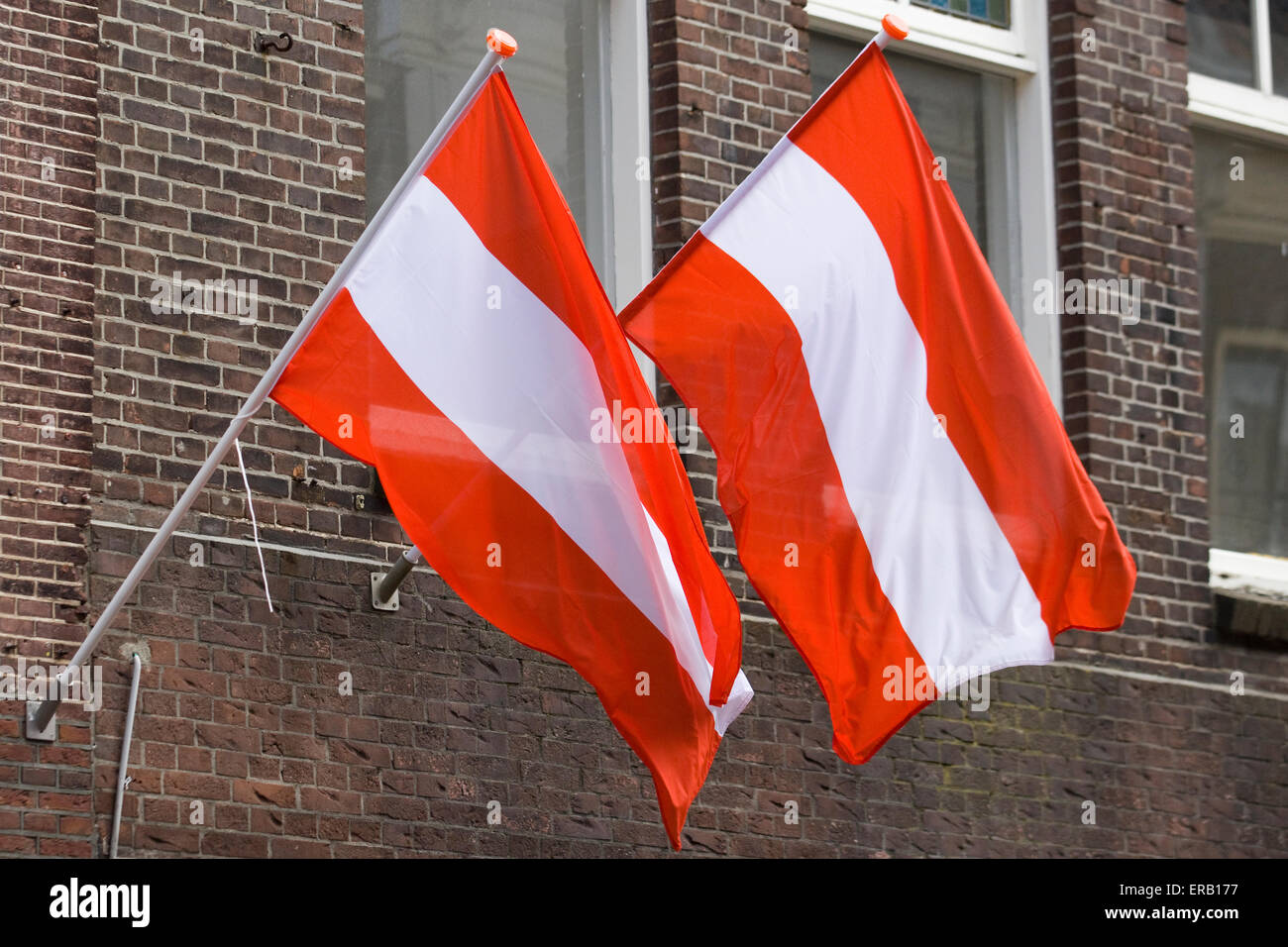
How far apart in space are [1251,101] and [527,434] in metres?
5.79

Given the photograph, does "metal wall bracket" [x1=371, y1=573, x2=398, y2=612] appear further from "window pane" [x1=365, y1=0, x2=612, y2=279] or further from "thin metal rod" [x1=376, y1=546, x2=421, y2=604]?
"window pane" [x1=365, y1=0, x2=612, y2=279]

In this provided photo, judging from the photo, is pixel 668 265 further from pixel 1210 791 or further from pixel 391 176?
pixel 1210 791

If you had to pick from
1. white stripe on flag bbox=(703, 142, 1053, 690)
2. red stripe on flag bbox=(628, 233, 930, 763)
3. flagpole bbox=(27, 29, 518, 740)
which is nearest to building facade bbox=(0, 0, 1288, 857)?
flagpole bbox=(27, 29, 518, 740)

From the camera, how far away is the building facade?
7590 millimetres

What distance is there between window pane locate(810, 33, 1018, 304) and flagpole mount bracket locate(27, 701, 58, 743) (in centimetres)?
491

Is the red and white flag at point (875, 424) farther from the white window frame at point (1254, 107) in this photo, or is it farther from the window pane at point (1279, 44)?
the window pane at point (1279, 44)

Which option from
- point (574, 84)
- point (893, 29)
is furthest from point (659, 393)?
point (893, 29)

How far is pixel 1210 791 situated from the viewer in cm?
1012

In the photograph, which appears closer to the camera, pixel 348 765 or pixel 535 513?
pixel 535 513

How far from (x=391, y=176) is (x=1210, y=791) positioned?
4420mm

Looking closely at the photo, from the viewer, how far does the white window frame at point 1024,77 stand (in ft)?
33.5

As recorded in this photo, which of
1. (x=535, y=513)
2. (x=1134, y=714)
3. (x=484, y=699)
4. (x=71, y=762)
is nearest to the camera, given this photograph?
(x=535, y=513)

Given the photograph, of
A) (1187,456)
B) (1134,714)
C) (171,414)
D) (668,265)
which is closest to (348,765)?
(171,414)
